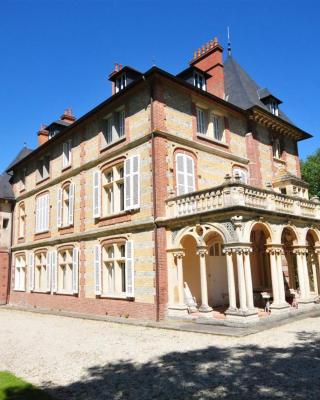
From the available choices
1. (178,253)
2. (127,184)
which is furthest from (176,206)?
(127,184)

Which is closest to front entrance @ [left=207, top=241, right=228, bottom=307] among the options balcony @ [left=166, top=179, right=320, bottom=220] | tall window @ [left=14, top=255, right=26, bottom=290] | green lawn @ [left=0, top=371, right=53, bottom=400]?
balcony @ [left=166, top=179, right=320, bottom=220]

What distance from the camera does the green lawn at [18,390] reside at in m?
5.38

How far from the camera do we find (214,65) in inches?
709

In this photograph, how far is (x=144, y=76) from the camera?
13.3m

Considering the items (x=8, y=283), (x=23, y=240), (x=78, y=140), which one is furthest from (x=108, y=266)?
(x=8, y=283)

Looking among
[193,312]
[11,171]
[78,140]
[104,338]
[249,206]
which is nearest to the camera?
Result: [104,338]

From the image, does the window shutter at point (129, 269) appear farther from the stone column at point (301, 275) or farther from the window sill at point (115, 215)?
the stone column at point (301, 275)

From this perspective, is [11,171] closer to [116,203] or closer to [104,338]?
Result: [116,203]

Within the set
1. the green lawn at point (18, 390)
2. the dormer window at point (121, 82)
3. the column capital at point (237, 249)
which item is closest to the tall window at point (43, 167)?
the dormer window at point (121, 82)

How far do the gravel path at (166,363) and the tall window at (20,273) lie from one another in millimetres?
11471

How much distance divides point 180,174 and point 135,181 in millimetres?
1765

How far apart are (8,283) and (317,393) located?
848 inches

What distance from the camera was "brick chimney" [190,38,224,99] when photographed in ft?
58.8

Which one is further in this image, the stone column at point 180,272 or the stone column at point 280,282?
the stone column at point 180,272
